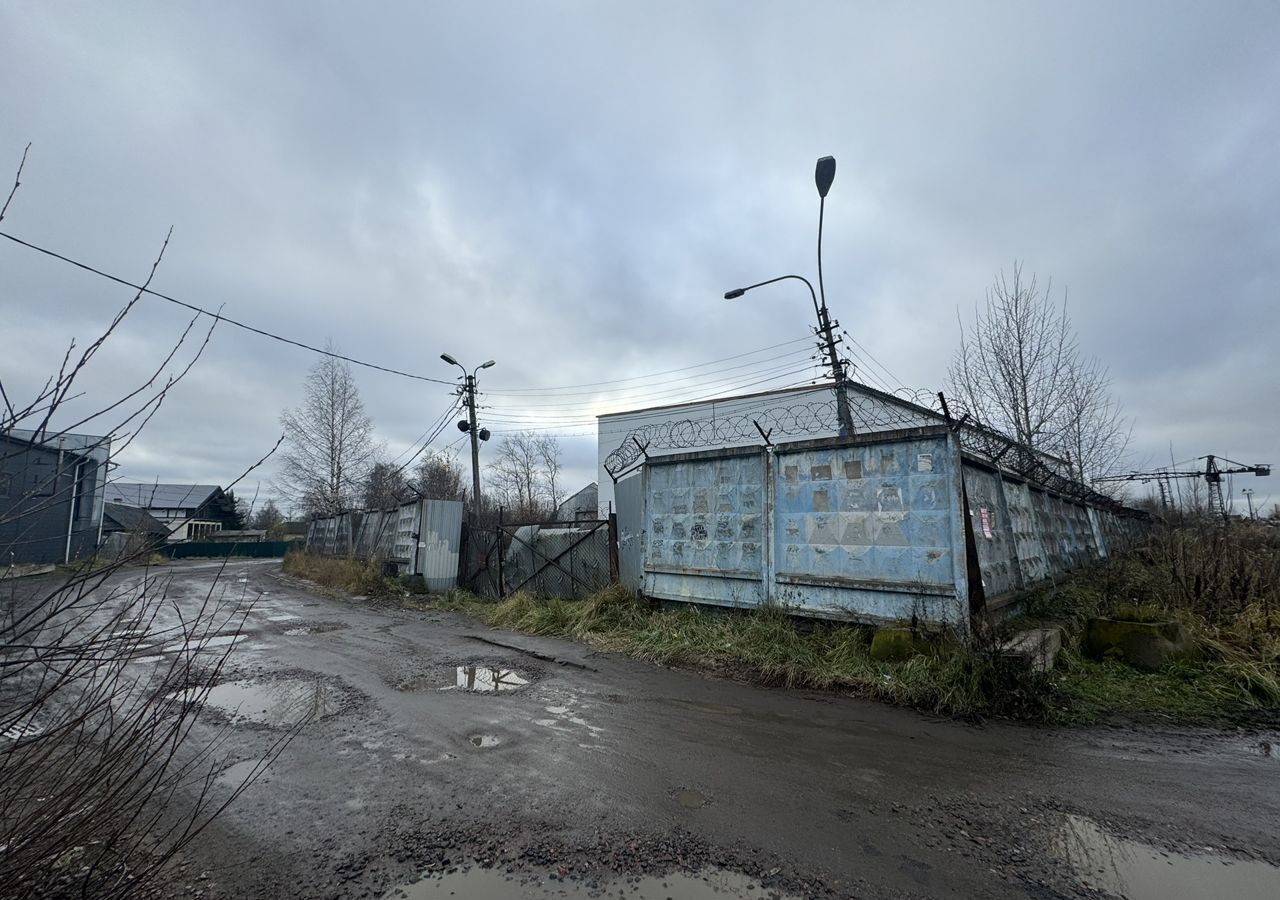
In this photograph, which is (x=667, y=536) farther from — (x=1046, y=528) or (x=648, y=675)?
(x=1046, y=528)

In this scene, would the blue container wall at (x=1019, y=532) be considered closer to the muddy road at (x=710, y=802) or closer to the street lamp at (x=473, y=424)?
the muddy road at (x=710, y=802)

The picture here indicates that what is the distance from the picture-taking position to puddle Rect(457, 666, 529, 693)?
6305 millimetres

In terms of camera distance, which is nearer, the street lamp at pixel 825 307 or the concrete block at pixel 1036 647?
the concrete block at pixel 1036 647

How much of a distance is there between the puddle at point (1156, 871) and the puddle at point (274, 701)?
560cm

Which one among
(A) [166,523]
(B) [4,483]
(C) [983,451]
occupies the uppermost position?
(C) [983,451]

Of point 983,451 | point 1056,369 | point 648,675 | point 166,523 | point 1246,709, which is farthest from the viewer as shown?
point 1056,369

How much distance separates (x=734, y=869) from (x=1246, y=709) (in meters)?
5.31

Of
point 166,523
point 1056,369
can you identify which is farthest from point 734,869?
point 1056,369

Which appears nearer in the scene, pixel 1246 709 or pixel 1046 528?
pixel 1246 709

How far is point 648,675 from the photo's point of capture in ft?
22.4

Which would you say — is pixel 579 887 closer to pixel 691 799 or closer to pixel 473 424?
pixel 691 799

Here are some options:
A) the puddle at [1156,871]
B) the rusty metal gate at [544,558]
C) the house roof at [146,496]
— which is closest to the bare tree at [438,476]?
the house roof at [146,496]

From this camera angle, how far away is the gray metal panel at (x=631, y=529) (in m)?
9.88

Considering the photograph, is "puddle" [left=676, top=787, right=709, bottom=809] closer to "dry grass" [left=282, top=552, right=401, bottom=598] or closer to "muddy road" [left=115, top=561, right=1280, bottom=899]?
"muddy road" [left=115, top=561, right=1280, bottom=899]
